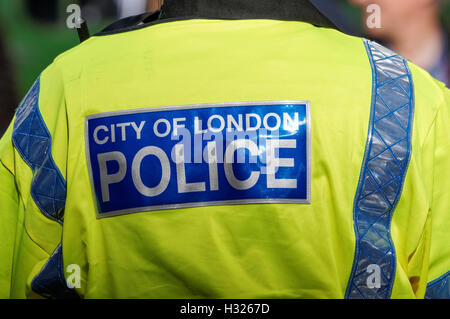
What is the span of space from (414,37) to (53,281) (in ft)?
7.84

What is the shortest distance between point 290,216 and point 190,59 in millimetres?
317

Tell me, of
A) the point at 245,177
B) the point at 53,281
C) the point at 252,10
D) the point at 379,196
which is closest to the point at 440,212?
the point at 379,196

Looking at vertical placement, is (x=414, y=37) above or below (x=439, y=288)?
above

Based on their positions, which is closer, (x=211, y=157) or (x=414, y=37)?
(x=211, y=157)

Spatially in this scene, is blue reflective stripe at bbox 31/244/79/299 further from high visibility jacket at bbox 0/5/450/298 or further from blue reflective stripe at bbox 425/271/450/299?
blue reflective stripe at bbox 425/271/450/299

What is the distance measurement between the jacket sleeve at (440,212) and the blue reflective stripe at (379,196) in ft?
0.26

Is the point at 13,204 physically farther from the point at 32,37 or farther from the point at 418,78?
the point at 32,37

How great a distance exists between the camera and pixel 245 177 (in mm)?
1065

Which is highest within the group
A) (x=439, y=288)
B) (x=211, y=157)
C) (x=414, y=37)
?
(x=414, y=37)

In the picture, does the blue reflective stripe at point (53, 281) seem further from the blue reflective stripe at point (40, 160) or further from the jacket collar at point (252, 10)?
the jacket collar at point (252, 10)

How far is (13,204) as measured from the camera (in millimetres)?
1199

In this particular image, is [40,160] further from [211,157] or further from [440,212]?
[440,212]

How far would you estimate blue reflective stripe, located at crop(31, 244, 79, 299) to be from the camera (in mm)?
1121
